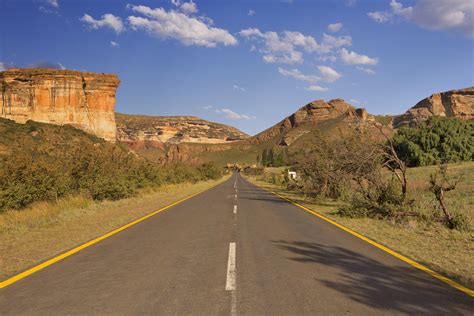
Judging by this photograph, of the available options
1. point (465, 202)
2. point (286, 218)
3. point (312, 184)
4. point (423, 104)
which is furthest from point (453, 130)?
point (423, 104)

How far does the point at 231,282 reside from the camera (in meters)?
5.54

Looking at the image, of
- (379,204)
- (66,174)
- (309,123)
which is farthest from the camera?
(309,123)

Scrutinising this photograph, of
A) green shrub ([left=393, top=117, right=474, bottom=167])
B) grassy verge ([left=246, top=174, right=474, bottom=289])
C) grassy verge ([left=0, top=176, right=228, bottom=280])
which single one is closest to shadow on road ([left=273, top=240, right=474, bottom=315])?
grassy verge ([left=246, top=174, right=474, bottom=289])

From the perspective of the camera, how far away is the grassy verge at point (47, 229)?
24.3 feet

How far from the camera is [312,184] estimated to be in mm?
28078

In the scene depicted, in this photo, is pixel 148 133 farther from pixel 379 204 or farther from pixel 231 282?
pixel 231 282

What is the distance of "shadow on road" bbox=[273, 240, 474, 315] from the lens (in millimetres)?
4586

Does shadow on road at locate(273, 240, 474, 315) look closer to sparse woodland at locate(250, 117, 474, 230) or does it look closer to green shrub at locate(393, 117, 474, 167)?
sparse woodland at locate(250, 117, 474, 230)

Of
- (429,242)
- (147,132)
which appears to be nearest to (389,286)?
(429,242)

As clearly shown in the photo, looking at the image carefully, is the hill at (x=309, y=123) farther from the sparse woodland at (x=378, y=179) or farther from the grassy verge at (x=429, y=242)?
the grassy verge at (x=429, y=242)

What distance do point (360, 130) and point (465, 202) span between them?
20.6ft

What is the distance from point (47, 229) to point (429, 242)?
420 inches

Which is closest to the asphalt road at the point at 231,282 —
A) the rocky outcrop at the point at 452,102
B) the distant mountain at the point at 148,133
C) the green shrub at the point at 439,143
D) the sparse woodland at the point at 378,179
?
the sparse woodland at the point at 378,179

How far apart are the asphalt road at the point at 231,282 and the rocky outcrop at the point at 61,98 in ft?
250
